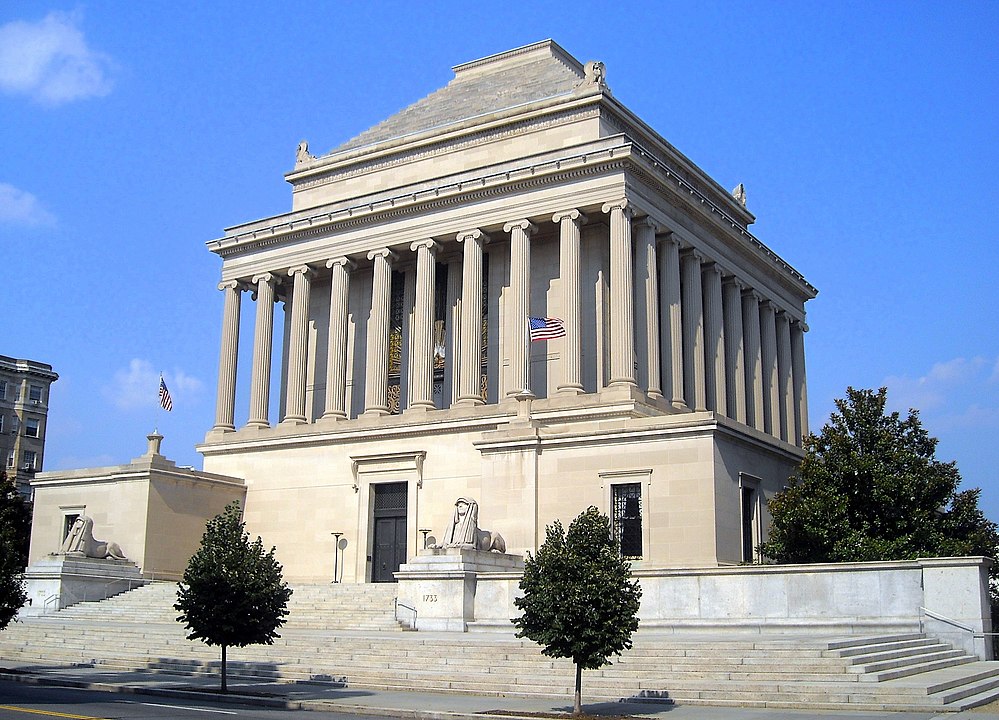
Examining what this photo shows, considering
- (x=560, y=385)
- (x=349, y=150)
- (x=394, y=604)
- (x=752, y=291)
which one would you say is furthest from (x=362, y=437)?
(x=752, y=291)

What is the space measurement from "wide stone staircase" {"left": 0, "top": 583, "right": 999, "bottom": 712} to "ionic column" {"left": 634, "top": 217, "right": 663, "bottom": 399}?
1676 cm

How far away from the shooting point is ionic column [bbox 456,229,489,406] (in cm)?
4941

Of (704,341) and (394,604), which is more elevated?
(704,341)

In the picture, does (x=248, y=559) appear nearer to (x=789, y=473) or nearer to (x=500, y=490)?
(x=500, y=490)

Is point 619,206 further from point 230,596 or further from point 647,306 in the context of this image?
point 230,596

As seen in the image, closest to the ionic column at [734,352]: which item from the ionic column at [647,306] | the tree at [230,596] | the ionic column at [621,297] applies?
the ionic column at [647,306]

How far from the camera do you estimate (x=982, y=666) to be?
2545 cm

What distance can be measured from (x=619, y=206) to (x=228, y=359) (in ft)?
73.5

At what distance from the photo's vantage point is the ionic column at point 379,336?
51.9 metres

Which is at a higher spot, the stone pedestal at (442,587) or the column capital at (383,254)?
the column capital at (383,254)

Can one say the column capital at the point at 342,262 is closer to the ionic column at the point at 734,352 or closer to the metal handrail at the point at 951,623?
the ionic column at the point at 734,352

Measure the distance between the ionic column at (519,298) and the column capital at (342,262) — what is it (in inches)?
364

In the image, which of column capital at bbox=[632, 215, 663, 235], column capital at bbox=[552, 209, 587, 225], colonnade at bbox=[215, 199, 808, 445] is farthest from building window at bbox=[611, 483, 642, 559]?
column capital at bbox=[632, 215, 663, 235]

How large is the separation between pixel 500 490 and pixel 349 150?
28139mm
